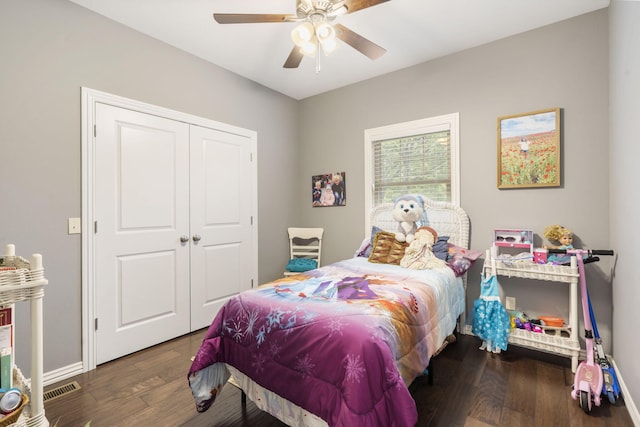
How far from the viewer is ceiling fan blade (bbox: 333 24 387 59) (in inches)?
82.4

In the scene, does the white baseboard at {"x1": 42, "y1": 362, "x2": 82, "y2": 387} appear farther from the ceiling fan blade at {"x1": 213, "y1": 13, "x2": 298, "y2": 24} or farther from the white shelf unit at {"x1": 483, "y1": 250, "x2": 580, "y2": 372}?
the white shelf unit at {"x1": 483, "y1": 250, "x2": 580, "y2": 372}

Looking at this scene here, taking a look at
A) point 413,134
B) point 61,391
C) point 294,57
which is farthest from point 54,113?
point 413,134

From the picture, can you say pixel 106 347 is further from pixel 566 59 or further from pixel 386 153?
pixel 566 59

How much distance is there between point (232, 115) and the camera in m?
3.47

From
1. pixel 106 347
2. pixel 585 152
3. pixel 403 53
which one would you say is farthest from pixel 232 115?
pixel 585 152

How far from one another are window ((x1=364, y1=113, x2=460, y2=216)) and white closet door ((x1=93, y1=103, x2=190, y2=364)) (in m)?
2.07

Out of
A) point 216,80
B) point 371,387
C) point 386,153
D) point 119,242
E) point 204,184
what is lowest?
point 371,387

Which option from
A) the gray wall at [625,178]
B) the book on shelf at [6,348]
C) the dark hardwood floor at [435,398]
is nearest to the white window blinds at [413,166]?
the gray wall at [625,178]

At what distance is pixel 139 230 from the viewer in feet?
8.89

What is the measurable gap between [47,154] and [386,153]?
3086 millimetres

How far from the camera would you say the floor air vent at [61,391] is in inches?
80.3

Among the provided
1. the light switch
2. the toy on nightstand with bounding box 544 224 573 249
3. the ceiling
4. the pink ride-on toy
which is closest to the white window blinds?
the ceiling

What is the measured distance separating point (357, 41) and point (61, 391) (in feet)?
10.3

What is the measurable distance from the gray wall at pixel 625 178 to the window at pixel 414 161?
1170 mm
